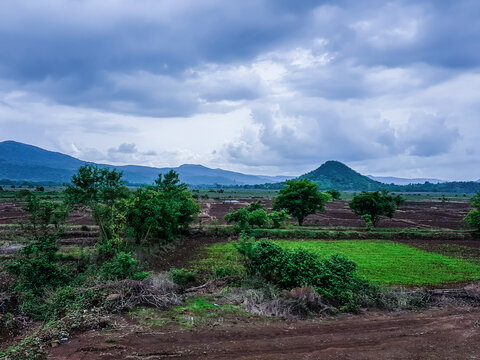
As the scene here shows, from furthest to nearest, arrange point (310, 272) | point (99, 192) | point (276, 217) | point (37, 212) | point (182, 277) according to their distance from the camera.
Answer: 1. point (276, 217)
2. point (99, 192)
3. point (37, 212)
4. point (182, 277)
5. point (310, 272)

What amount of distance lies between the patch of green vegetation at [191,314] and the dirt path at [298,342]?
0.69 metres

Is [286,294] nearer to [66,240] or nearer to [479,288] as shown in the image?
[479,288]

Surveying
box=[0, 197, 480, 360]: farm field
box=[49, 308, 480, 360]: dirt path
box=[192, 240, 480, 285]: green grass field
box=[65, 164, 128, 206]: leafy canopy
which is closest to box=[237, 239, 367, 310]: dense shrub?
box=[0, 197, 480, 360]: farm field

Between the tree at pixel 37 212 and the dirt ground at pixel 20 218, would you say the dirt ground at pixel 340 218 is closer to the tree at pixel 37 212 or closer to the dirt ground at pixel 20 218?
the dirt ground at pixel 20 218

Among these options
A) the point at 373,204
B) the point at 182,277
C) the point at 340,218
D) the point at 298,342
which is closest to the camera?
the point at 298,342

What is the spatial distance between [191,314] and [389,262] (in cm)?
1434

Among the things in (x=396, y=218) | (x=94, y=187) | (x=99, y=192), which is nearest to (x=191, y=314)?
(x=99, y=192)

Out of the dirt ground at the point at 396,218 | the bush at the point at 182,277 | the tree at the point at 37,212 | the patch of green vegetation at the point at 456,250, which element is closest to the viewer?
the bush at the point at 182,277

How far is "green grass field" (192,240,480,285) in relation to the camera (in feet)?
53.8

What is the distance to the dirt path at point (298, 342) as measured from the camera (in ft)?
26.5

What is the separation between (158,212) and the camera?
20.9 m

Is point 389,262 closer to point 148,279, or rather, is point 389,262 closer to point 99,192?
point 148,279

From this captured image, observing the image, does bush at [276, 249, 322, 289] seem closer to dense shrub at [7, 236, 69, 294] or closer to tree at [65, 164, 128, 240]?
dense shrub at [7, 236, 69, 294]

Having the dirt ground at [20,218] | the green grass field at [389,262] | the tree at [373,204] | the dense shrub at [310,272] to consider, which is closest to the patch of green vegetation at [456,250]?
the green grass field at [389,262]
